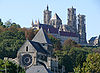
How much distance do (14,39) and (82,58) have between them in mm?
34433

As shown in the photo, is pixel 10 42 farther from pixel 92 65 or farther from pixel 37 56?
pixel 92 65

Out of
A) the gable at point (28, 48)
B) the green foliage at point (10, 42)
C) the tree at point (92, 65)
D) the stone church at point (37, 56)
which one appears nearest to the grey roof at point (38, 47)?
the stone church at point (37, 56)

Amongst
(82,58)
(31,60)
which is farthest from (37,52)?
(82,58)

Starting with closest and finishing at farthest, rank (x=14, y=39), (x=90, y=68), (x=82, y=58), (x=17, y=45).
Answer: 1. (x=90, y=68)
2. (x=82, y=58)
3. (x=17, y=45)
4. (x=14, y=39)

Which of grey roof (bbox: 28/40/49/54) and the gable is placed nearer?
the gable

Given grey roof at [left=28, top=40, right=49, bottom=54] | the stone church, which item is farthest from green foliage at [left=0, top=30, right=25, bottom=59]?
grey roof at [left=28, top=40, right=49, bottom=54]

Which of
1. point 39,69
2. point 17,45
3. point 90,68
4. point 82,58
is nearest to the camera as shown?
point 39,69

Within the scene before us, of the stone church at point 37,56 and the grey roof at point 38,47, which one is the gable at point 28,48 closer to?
the stone church at point 37,56

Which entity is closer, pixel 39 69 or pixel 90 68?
pixel 39 69

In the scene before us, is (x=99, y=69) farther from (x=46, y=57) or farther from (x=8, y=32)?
(x=8, y=32)

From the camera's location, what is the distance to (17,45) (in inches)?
5266

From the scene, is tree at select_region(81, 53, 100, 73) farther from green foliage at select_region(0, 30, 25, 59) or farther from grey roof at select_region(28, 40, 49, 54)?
green foliage at select_region(0, 30, 25, 59)

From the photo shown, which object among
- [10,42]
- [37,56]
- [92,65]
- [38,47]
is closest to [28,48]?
[38,47]

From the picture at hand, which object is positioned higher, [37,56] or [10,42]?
[10,42]
